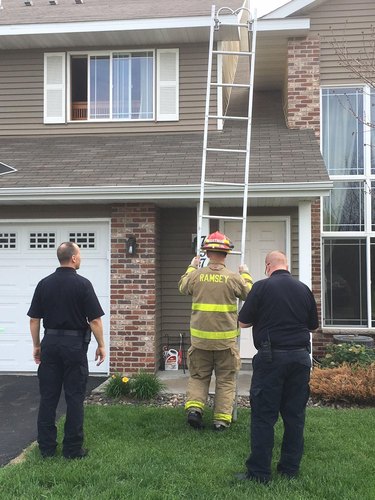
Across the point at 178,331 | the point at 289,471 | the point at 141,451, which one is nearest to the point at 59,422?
the point at 141,451

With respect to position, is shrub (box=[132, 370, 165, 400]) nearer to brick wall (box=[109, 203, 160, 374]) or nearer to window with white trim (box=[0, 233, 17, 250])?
brick wall (box=[109, 203, 160, 374])

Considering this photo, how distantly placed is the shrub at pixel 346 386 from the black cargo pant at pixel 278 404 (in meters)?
2.20

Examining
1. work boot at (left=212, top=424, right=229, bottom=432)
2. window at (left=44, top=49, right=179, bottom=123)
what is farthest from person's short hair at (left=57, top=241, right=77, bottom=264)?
window at (left=44, top=49, right=179, bottom=123)

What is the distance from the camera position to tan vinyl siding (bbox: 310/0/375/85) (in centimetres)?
893

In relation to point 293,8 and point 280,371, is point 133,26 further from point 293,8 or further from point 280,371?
point 280,371

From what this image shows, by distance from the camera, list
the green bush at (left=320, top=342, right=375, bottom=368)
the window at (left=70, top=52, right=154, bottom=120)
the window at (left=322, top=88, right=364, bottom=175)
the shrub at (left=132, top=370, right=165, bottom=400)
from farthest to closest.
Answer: the window at (left=70, top=52, right=154, bottom=120), the window at (left=322, top=88, right=364, bottom=175), the green bush at (left=320, top=342, right=375, bottom=368), the shrub at (left=132, top=370, right=165, bottom=400)

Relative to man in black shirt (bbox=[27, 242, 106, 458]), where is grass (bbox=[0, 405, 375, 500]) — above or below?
below

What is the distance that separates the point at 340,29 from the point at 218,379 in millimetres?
6628

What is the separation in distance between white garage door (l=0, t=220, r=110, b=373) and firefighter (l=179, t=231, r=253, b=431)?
2.92 metres

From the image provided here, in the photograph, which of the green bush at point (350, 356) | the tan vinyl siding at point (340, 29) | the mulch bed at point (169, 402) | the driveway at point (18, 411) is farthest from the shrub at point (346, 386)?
the tan vinyl siding at point (340, 29)

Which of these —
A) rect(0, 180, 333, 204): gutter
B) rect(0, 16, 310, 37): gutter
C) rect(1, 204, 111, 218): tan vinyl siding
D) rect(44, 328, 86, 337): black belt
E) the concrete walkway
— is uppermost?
rect(0, 16, 310, 37): gutter

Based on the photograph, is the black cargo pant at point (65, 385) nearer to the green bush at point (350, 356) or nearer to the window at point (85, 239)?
the window at point (85, 239)

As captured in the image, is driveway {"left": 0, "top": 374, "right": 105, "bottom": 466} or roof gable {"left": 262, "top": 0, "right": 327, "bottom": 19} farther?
roof gable {"left": 262, "top": 0, "right": 327, "bottom": 19}

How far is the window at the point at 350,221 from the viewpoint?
8.56 metres
